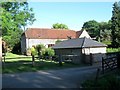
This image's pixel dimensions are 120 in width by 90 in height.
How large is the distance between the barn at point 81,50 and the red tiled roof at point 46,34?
79.2 feet

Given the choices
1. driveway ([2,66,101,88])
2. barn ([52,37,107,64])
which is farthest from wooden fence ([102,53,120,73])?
barn ([52,37,107,64])

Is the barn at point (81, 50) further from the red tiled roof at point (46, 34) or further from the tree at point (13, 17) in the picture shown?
the red tiled roof at point (46, 34)

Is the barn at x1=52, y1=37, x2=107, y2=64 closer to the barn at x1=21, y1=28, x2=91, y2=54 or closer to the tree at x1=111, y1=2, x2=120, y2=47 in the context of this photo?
the tree at x1=111, y1=2, x2=120, y2=47

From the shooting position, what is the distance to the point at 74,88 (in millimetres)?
13328

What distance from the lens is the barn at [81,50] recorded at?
33447 mm

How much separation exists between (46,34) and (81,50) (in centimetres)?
3219

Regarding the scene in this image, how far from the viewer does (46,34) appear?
66250 millimetres

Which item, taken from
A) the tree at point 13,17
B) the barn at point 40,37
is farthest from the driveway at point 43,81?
the barn at point 40,37

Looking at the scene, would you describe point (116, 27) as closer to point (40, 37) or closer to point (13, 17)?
point (40, 37)

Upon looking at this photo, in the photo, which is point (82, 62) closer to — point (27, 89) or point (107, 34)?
point (27, 89)

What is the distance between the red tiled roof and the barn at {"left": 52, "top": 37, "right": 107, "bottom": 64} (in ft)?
79.2

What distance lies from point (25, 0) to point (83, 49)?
32.5ft

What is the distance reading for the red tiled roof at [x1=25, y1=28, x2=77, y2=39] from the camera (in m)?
64.1

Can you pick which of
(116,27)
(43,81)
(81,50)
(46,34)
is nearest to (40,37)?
(46,34)
